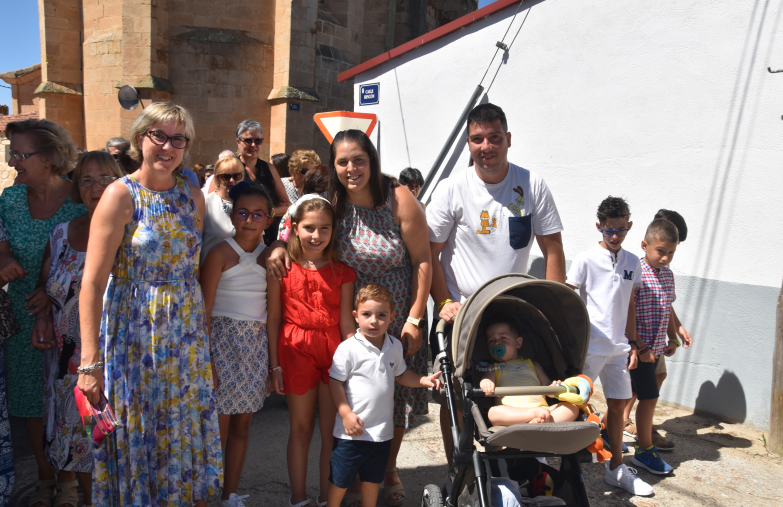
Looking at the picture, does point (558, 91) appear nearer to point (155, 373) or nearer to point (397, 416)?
point (397, 416)

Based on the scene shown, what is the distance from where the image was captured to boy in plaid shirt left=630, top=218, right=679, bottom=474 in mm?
4000

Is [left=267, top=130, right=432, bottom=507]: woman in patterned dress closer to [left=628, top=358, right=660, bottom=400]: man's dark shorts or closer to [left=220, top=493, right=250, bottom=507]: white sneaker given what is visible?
[left=220, top=493, right=250, bottom=507]: white sneaker

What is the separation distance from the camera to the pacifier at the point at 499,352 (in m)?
2.85

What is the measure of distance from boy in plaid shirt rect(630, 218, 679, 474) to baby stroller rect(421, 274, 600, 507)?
58.3 inches

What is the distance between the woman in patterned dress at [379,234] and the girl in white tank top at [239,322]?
0.18 meters

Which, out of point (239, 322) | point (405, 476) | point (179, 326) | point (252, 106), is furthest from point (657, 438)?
point (252, 106)

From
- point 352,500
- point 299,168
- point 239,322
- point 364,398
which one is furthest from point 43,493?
point 299,168

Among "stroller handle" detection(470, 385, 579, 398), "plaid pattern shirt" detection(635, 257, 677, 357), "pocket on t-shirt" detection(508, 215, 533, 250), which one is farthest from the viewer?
"plaid pattern shirt" detection(635, 257, 677, 357)

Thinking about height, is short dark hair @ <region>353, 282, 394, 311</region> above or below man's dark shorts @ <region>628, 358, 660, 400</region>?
above

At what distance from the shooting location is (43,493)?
10.2 feet

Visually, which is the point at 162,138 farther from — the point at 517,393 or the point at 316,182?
the point at 517,393

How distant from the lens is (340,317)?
304 cm

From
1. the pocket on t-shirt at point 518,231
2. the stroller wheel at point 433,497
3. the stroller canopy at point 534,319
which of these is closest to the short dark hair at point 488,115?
the pocket on t-shirt at point 518,231

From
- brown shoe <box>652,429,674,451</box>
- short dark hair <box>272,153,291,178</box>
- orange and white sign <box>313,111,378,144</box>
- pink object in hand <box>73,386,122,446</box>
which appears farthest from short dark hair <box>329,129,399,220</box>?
short dark hair <box>272,153,291,178</box>
